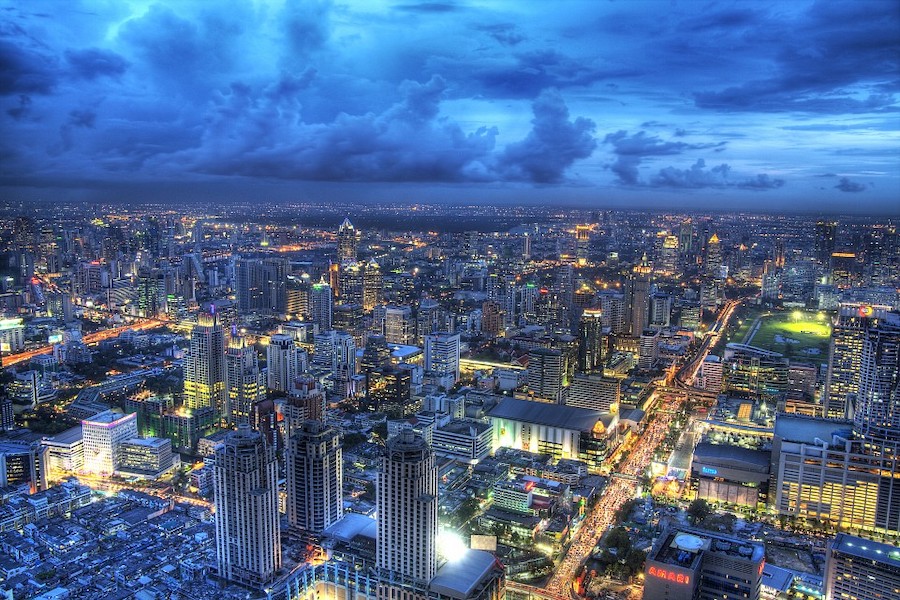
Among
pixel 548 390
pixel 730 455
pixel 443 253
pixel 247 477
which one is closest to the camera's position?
pixel 247 477

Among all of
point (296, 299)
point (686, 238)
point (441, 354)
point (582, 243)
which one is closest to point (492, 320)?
point (441, 354)

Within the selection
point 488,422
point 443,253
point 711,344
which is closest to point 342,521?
point 488,422

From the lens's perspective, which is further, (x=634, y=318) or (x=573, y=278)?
(x=573, y=278)

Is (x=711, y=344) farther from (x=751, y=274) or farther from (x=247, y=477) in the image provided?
(x=247, y=477)

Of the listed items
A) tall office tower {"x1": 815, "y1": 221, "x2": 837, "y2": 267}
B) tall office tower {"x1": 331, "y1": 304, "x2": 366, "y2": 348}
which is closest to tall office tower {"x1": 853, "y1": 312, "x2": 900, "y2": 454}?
tall office tower {"x1": 815, "y1": 221, "x2": 837, "y2": 267}

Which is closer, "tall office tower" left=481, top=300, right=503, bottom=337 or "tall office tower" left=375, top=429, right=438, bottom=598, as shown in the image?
"tall office tower" left=375, top=429, right=438, bottom=598

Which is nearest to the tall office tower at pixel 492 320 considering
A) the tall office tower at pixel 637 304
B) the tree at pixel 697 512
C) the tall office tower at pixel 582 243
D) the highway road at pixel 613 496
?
the tall office tower at pixel 637 304

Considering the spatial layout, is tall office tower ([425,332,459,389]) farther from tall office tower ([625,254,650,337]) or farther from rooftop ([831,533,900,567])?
rooftop ([831,533,900,567])
